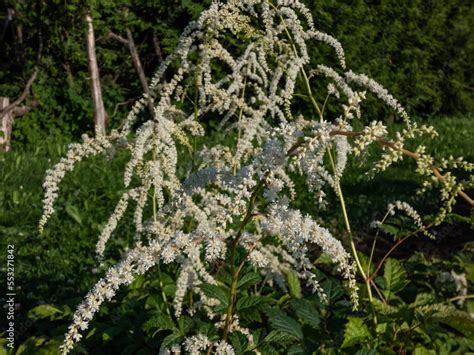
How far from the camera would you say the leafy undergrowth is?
2469 millimetres

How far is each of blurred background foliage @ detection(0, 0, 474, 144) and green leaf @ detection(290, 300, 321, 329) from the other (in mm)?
7482

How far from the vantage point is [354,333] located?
2408 mm

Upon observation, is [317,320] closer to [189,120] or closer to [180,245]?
[180,245]

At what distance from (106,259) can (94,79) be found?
4.55 metres

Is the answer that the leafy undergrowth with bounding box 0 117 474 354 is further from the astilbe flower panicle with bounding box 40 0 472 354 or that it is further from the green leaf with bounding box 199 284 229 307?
the astilbe flower panicle with bounding box 40 0 472 354

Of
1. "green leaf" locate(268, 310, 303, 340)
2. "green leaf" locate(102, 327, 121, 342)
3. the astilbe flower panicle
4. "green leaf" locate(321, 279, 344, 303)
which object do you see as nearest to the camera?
the astilbe flower panicle

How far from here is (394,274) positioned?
9.50 ft

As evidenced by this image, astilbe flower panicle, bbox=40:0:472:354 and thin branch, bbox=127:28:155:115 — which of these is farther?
thin branch, bbox=127:28:155:115

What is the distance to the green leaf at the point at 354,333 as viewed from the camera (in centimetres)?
238

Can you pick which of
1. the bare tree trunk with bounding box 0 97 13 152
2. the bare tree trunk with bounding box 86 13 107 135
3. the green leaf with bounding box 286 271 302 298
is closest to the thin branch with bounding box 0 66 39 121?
the bare tree trunk with bounding box 0 97 13 152

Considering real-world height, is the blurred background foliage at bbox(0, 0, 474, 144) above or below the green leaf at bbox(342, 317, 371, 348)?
below

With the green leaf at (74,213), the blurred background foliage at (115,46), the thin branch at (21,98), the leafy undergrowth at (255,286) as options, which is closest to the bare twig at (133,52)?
the blurred background foliage at (115,46)

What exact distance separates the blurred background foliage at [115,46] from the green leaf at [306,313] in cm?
748

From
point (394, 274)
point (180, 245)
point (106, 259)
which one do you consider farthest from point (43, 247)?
point (180, 245)
